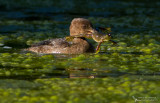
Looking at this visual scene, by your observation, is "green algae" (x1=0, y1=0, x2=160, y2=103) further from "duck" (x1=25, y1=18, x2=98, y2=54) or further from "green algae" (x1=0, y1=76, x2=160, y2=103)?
"duck" (x1=25, y1=18, x2=98, y2=54)

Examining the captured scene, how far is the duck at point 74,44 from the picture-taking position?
12.9 meters

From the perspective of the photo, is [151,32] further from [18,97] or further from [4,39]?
[18,97]

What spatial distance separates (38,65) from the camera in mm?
10883

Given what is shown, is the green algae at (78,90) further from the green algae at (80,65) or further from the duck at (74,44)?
the duck at (74,44)

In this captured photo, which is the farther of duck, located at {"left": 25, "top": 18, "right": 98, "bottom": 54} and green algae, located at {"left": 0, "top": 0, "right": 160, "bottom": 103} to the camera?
duck, located at {"left": 25, "top": 18, "right": 98, "bottom": 54}

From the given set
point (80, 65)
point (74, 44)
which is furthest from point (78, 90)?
point (74, 44)

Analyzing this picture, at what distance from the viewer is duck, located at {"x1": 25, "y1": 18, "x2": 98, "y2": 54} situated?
1288cm

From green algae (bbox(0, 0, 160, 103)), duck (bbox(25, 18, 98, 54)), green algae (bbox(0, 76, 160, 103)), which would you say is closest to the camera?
green algae (bbox(0, 76, 160, 103))

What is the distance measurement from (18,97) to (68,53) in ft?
15.9

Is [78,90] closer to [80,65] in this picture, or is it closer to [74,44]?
[80,65]

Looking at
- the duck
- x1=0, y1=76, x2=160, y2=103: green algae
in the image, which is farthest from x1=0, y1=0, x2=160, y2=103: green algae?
the duck

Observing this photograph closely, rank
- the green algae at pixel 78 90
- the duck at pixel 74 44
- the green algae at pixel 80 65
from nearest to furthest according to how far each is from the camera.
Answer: the green algae at pixel 78 90
the green algae at pixel 80 65
the duck at pixel 74 44

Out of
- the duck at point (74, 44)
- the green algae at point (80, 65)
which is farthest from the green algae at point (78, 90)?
the duck at point (74, 44)

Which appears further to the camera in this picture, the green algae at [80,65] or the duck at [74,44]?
the duck at [74,44]
